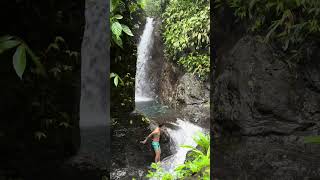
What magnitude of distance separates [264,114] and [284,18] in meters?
0.77

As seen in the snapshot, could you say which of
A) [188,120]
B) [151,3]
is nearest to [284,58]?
[188,120]

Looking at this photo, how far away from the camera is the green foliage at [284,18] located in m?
2.48

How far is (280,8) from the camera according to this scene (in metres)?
2.61

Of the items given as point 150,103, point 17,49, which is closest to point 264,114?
point 17,49

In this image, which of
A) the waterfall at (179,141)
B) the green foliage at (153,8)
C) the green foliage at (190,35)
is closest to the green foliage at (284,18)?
the waterfall at (179,141)

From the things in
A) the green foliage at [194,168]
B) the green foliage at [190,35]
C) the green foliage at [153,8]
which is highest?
the green foliage at [153,8]

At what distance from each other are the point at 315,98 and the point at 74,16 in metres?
2.18

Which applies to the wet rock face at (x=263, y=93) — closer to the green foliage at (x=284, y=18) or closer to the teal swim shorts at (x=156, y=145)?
the green foliage at (x=284, y=18)

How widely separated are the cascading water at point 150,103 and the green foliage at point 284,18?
13.3 ft

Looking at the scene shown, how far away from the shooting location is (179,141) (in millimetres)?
6523

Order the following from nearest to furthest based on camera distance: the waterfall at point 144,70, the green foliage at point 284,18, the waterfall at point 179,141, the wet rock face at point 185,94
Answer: the green foliage at point 284,18 → the waterfall at point 179,141 → the wet rock face at point 185,94 → the waterfall at point 144,70

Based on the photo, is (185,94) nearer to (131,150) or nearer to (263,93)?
(131,150)

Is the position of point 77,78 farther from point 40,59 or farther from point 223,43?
point 223,43

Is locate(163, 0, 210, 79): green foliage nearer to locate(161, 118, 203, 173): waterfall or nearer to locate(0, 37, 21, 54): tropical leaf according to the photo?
locate(161, 118, 203, 173): waterfall
